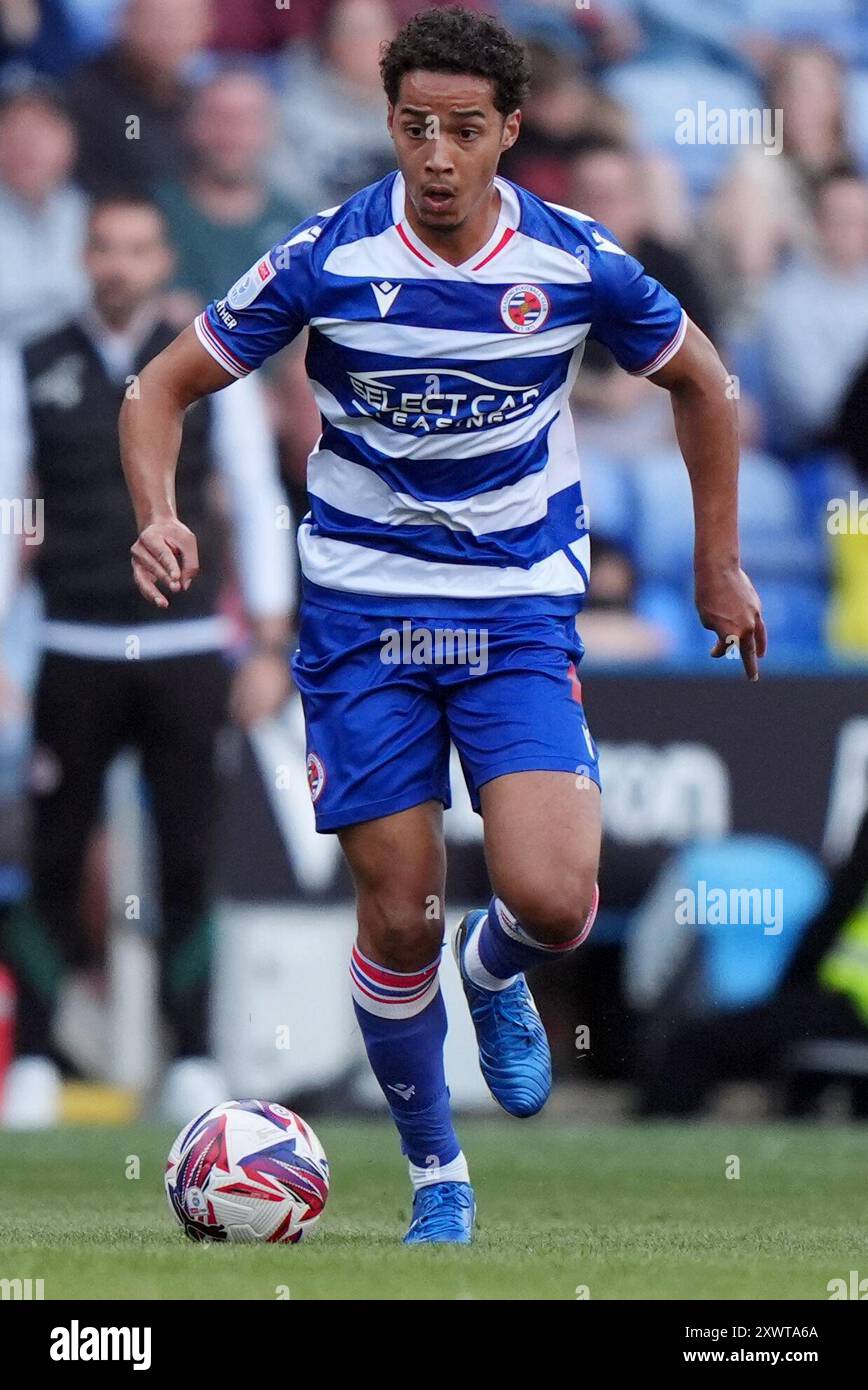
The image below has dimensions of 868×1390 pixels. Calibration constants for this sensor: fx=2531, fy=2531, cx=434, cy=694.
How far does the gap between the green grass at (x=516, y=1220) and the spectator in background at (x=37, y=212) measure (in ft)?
10.4

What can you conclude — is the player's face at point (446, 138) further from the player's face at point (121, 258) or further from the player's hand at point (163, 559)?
the player's face at point (121, 258)

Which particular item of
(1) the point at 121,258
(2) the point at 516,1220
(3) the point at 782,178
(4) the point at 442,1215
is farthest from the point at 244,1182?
(3) the point at 782,178

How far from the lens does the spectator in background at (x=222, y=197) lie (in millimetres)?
9523

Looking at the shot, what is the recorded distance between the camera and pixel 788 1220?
627 cm

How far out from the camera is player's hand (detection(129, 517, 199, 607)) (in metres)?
5.10

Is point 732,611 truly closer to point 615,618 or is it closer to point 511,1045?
point 511,1045

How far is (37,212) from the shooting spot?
31.4 feet

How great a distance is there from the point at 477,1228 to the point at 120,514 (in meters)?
3.50

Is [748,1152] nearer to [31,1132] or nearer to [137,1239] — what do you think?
[31,1132]

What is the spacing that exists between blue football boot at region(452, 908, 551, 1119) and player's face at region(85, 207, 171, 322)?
325 cm

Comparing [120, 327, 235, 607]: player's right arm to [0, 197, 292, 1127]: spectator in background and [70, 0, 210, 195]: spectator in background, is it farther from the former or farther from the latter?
[70, 0, 210, 195]: spectator in background

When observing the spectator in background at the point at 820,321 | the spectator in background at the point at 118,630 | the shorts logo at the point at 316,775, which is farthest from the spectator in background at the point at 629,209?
the shorts logo at the point at 316,775

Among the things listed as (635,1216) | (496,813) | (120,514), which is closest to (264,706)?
(120,514)

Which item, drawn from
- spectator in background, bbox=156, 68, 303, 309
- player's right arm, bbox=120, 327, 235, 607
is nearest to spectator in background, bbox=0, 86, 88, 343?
spectator in background, bbox=156, 68, 303, 309
